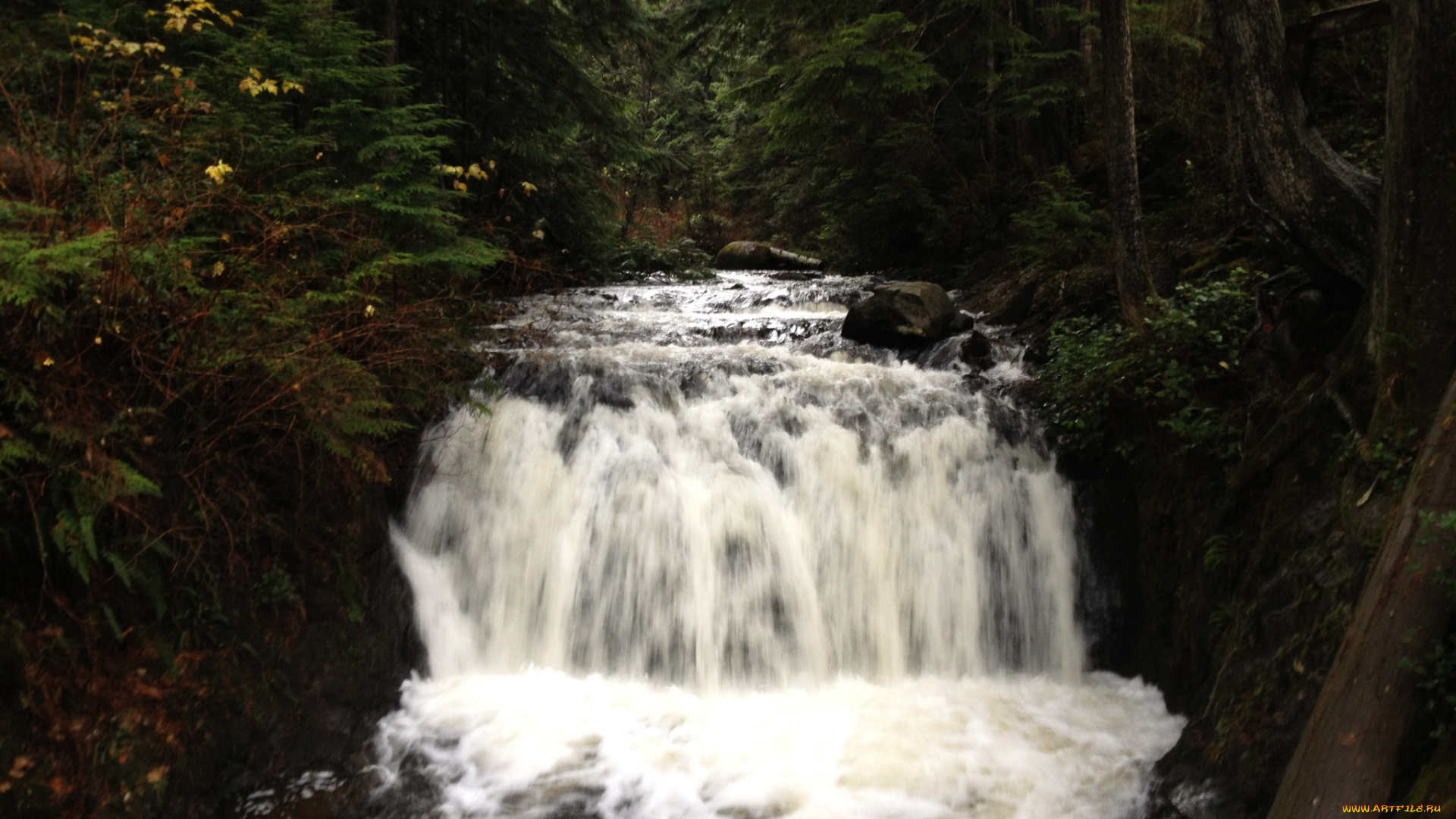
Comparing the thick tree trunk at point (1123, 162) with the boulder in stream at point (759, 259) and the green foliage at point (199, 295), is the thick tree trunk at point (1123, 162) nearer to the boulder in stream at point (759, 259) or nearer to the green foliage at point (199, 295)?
the green foliage at point (199, 295)

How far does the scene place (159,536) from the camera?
4363mm

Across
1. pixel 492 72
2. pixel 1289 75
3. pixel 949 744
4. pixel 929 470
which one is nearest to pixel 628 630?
pixel 949 744

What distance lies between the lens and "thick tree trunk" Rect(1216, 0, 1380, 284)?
5.54 m

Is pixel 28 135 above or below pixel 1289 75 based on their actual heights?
below

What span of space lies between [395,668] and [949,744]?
4.01m

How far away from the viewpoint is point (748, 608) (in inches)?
263

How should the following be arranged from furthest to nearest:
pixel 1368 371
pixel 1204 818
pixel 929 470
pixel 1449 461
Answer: pixel 929 470 < pixel 1368 371 < pixel 1204 818 < pixel 1449 461

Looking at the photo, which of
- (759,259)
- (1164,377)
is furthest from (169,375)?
(759,259)

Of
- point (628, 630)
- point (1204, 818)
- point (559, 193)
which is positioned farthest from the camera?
point (559, 193)

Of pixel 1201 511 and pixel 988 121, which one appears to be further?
pixel 988 121

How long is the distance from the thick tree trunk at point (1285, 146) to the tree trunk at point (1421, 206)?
948 mm

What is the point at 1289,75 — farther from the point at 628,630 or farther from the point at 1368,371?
the point at 628,630

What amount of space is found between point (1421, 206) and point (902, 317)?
5.80 meters

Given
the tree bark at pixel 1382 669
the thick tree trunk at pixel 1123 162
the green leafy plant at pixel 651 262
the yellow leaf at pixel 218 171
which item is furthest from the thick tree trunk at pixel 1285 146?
the green leafy plant at pixel 651 262
